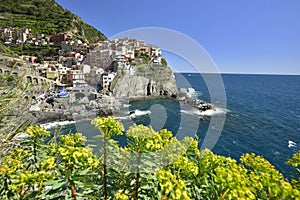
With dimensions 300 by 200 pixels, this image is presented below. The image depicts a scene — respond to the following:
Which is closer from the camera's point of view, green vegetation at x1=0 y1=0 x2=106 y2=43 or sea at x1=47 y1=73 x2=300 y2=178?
sea at x1=47 y1=73 x2=300 y2=178

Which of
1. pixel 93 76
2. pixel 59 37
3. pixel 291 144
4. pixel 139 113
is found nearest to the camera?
pixel 291 144

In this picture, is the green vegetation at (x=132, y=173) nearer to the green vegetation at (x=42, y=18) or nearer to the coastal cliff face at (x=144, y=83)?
the coastal cliff face at (x=144, y=83)

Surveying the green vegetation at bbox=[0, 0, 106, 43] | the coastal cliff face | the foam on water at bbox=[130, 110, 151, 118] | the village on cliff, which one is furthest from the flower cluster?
the green vegetation at bbox=[0, 0, 106, 43]

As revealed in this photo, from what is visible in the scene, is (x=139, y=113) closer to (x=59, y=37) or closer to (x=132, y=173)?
(x=132, y=173)

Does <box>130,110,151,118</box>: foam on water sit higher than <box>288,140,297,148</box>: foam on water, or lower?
higher

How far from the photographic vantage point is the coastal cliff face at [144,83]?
36.1m

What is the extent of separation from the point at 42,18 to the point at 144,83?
50.3 m

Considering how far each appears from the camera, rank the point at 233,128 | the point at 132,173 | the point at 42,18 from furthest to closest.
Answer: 1. the point at 42,18
2. the point at 233,128
3. the point at 132,173

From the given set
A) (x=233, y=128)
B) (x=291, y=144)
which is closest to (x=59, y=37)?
(x=233, y=128)

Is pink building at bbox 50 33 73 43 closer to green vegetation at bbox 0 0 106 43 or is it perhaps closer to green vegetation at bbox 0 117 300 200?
green vegetation at bbox 0 0 106 43

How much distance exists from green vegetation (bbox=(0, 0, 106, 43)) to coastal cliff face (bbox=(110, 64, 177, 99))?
105 ft

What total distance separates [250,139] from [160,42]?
676 inches

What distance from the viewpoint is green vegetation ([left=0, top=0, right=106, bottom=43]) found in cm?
5466

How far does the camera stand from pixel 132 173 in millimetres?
1483
